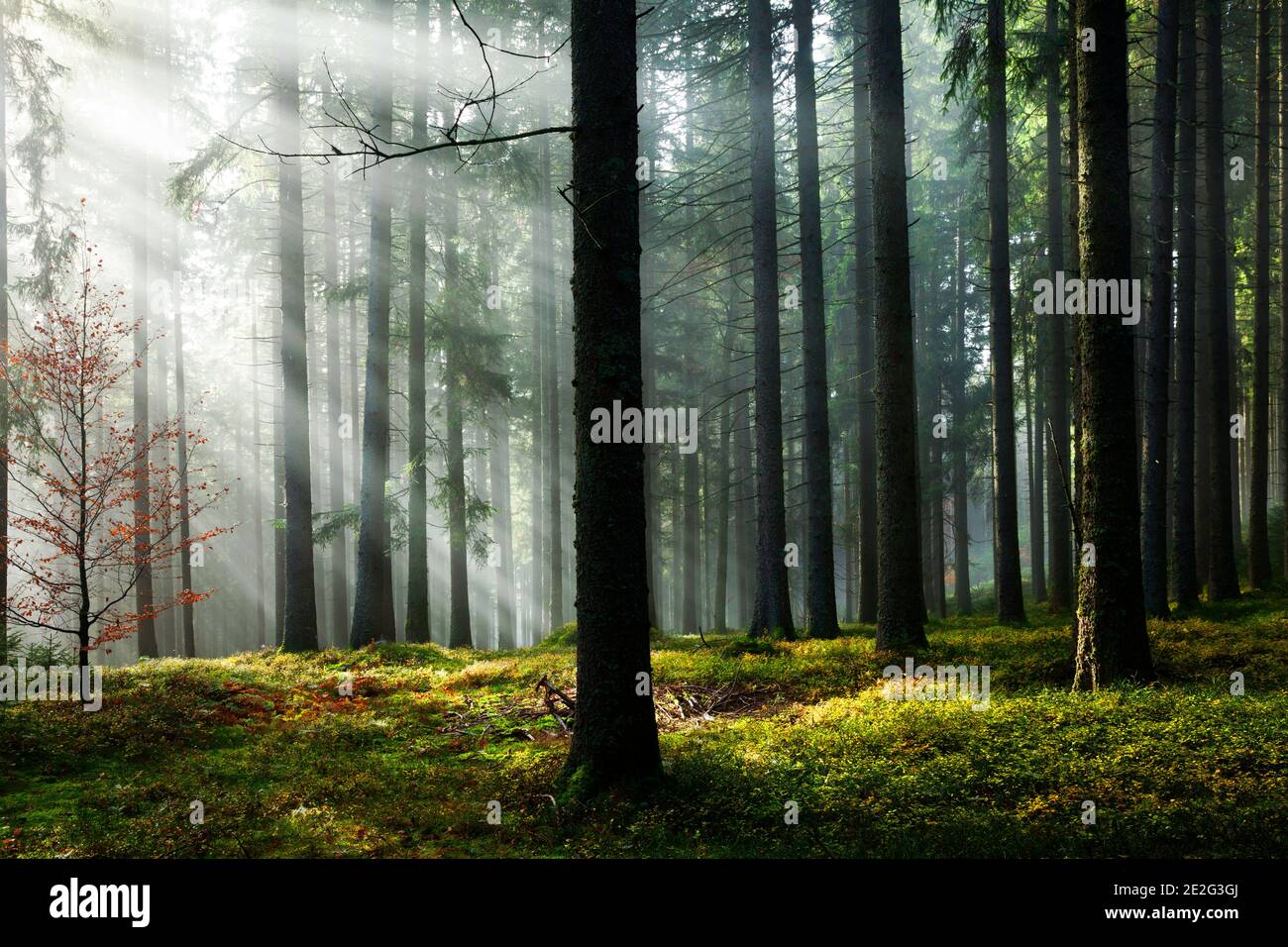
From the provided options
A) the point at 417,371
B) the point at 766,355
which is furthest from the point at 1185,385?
the point at 417,371

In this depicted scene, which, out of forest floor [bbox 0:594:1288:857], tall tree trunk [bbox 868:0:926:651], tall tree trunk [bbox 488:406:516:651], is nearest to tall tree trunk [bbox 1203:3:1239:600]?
forest floor [bbox 0:594:1288:857]

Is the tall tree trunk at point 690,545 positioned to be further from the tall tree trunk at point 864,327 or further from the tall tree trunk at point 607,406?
the tall tree trunk at point 607,406

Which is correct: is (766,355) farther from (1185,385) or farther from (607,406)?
(607,406)

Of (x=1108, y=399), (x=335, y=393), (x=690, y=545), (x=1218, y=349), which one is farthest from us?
(x=690, y=545)

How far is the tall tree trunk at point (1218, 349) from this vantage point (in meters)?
15.8

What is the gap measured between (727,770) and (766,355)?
33.6 feet

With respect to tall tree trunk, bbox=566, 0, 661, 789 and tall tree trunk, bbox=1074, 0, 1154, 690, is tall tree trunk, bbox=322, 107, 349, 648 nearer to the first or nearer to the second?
tall tree trunk, bbox=566, 0, 661, 789

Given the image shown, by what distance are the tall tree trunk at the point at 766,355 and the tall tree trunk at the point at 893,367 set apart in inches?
136

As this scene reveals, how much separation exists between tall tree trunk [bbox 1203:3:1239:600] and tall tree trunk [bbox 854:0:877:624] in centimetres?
729

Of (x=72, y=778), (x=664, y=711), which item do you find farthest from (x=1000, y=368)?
(x=72, y=778)

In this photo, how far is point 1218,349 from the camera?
1631cm

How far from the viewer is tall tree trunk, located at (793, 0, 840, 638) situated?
1521cm

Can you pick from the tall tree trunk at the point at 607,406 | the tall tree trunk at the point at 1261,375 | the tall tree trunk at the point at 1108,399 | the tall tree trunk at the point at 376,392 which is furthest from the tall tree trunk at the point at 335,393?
the tall tree trunk at the point at 1261,375
